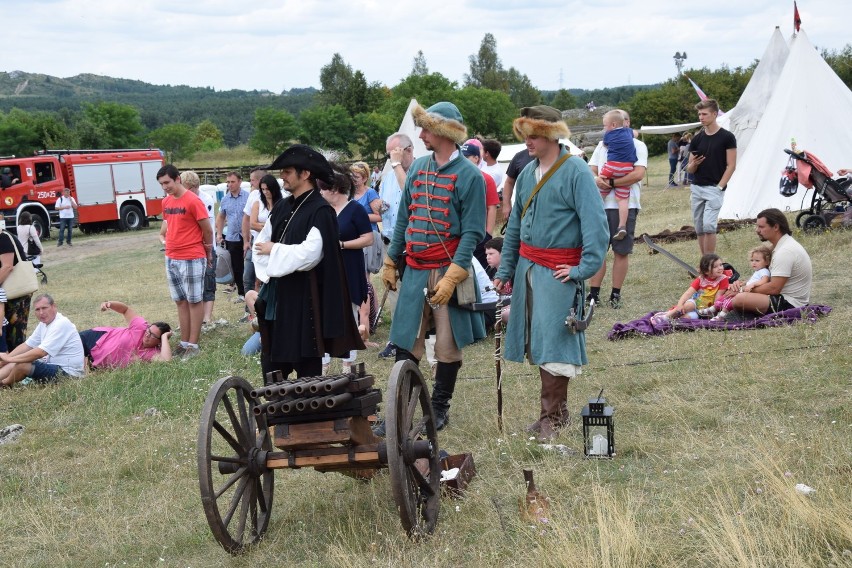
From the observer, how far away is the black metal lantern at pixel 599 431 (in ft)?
15.5

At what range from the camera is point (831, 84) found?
16141mm

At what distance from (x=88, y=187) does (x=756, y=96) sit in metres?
20.4

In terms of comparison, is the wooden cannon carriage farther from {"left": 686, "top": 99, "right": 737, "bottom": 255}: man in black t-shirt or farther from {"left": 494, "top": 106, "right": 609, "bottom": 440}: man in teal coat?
{"left": 686, "top": 99, "right": 737, "bottom": 255}: man in black t-shirt

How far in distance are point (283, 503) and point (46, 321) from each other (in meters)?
4.40

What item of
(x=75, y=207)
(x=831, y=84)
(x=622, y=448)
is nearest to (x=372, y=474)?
(x=622, y=448)

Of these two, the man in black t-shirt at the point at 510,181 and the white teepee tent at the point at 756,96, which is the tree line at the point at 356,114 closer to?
the white teepee tent at the point at 756,96

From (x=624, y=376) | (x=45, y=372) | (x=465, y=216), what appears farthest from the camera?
(x=45, y=372)

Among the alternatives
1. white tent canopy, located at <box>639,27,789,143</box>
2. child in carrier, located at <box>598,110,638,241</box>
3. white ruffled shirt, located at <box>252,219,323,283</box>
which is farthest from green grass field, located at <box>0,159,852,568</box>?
white tent canopy, located at <box>639,27,789,143</box>

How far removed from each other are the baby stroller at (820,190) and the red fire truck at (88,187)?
1993 cm

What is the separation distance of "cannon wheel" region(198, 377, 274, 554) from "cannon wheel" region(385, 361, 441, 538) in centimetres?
75

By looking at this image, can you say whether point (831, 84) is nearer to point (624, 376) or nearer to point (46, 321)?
point (624, 376)

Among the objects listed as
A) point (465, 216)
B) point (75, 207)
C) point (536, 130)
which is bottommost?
point (75, 207)

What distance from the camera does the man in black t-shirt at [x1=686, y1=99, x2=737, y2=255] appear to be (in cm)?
927

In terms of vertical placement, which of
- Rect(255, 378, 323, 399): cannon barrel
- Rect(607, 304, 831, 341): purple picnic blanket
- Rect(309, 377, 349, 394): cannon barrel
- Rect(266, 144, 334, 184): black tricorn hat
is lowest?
Rect(607, 304, 831, 341): purple picnic blanket
